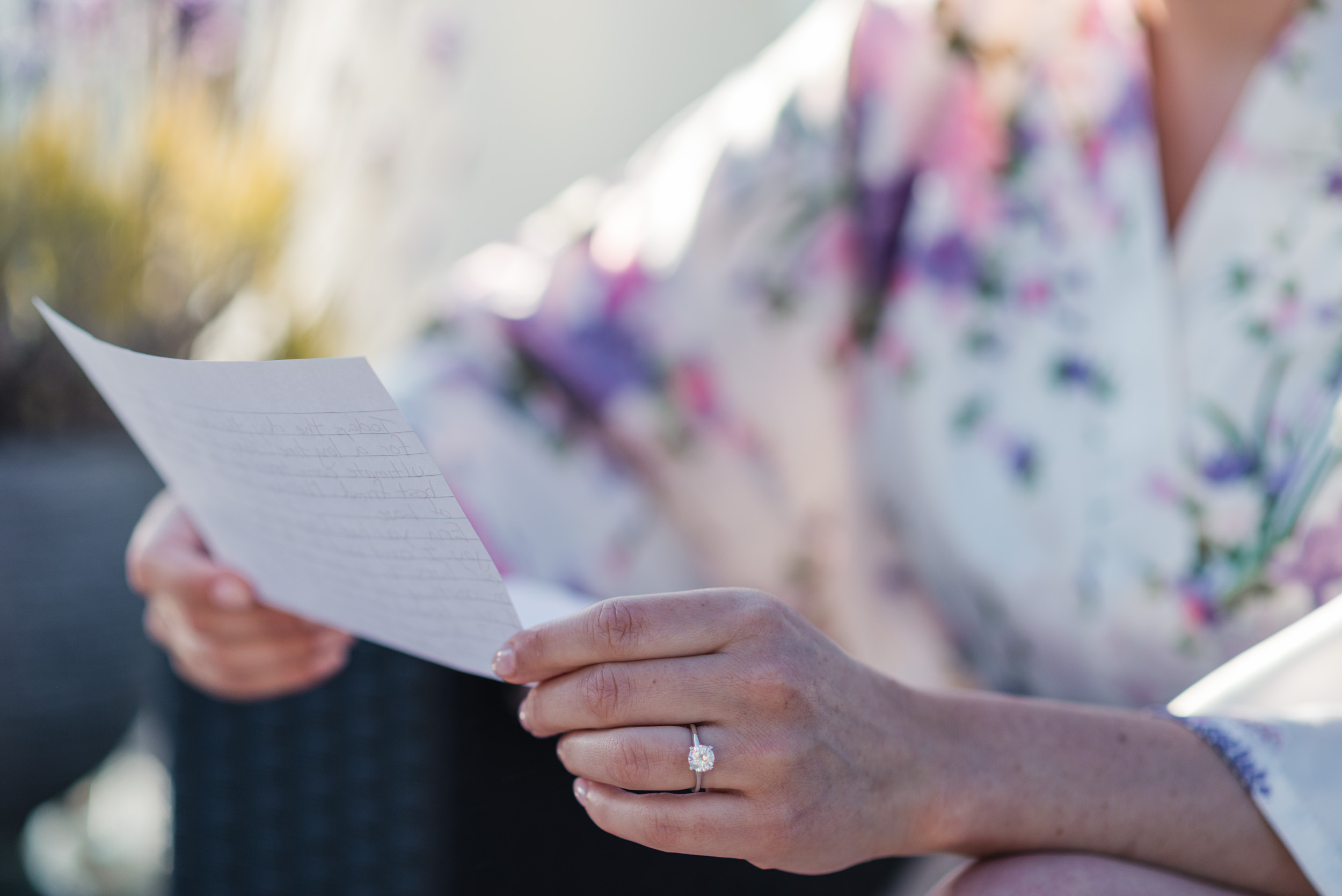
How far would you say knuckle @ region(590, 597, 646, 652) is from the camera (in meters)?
0.34

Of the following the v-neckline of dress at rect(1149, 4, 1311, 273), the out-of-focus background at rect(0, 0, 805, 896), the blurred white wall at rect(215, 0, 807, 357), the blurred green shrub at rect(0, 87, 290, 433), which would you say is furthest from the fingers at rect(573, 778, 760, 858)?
the blurred green shrub at rect(0, 87, 290, 433)

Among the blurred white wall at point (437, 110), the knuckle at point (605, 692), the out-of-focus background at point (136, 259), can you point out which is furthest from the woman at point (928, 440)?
the blurred white wall at point (437, 110)

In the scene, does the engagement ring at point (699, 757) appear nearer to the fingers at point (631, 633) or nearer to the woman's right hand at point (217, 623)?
the fingers at point (631, 633)

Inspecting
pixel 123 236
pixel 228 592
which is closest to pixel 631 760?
pixel 228 592

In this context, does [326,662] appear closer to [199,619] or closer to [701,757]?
[199,619]

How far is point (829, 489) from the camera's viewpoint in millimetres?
793

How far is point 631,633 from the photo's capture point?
1.13 ft

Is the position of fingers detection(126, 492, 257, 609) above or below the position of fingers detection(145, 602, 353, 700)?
above

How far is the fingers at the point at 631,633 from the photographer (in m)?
0.35

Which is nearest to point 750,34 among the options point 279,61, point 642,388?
point 279,61

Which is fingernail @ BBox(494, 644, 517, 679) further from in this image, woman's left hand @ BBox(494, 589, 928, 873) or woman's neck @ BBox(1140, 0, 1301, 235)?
woman's neck @ BBox(1140, 0, 1301, 235)

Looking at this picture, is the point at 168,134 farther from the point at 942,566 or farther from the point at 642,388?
the point at 942,566

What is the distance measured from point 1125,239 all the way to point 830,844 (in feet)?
1.41

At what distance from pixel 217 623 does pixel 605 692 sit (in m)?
0.38
